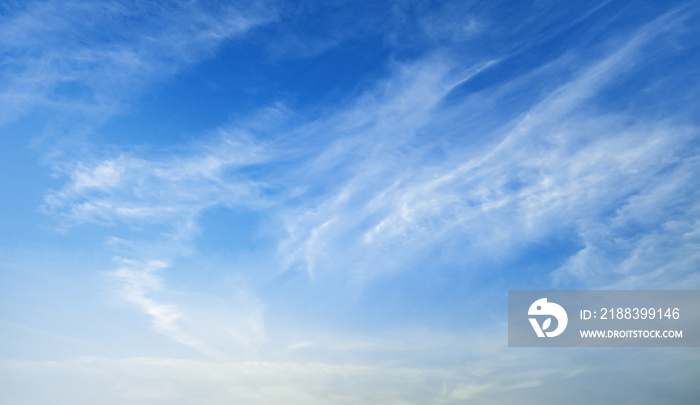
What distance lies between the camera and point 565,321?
105750mm

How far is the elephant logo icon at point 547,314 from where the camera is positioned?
347ft

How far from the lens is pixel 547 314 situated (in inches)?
4213

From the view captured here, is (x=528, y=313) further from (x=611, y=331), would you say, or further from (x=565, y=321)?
(x=611, y=331)

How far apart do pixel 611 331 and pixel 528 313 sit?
14.1 metres

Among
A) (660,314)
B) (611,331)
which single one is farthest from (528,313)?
(660,314)

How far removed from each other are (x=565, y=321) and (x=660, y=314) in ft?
51.2

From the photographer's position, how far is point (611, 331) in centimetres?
10300

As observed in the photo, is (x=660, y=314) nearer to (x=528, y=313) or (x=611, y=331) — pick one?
(x=611, y=331)

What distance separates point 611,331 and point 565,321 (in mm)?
7648

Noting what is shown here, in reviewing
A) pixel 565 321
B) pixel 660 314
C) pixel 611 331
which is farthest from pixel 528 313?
pixel 660 314

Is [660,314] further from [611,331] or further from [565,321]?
[565,321]

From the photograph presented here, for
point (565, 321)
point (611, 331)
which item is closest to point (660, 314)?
point (611, 331)

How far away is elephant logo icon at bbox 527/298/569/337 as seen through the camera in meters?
106
